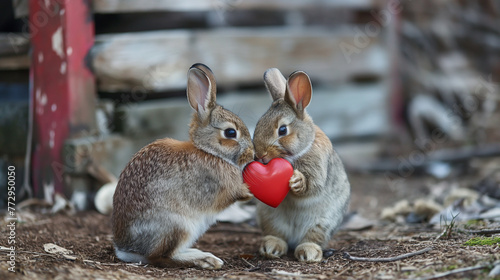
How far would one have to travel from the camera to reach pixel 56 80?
16.8 feet

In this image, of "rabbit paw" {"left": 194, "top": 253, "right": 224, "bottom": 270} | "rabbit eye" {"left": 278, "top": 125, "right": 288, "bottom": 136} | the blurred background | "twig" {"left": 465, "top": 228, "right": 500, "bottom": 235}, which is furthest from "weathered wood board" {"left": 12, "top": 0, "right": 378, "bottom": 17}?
"twig" {"left": 465, "top": 228, "right": 500, "bottom": 235}

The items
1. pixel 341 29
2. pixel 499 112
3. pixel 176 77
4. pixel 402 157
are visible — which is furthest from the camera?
pixel 499 112

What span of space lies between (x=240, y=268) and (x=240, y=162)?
2.30ft

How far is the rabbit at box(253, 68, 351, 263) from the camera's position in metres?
3.93

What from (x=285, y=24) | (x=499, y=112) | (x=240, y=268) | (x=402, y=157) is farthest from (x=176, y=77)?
(x=499, y=112)

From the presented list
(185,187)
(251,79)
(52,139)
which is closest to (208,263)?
(185,187)

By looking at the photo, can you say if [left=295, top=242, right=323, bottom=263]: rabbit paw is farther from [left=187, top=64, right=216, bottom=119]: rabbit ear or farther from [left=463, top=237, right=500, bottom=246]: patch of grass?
[left=187, top=64, right=216, bottom=119]: rabbit ear

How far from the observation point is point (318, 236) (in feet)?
13.5

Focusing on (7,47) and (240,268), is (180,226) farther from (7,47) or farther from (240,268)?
(7,47)

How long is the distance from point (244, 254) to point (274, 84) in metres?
1.30

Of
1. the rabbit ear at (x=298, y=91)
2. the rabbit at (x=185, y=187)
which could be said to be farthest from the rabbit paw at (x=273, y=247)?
the rabbit ear at (x=298, y=91)

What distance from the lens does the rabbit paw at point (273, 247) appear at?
4.01 meters

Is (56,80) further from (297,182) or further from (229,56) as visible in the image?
(297,182)

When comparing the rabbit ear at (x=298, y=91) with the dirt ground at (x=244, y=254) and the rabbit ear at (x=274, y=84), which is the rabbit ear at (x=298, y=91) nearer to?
the rabbit ear at (x=274, y=84)
